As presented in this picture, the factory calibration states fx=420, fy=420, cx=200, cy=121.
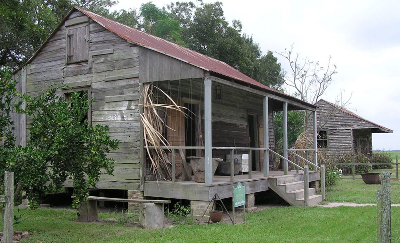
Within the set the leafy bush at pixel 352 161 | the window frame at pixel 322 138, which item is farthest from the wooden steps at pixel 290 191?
the window frame at pixel 322 138

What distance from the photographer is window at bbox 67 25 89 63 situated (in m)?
12.7

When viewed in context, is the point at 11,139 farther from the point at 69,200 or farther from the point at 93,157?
the point at 69,200

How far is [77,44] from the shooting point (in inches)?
509

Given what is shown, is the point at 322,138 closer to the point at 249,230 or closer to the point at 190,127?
the point at 190,127

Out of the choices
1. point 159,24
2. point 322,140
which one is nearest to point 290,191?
point 322,140

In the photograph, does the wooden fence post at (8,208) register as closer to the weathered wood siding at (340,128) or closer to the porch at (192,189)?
the porch at (192,189)

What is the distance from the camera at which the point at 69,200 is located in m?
14.2

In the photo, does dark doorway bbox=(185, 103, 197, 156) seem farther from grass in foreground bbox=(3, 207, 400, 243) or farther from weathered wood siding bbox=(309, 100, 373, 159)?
weathered wood siding bbox=(309, 100, 373, 159)

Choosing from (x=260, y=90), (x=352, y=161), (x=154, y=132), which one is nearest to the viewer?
(x=154, y=132)

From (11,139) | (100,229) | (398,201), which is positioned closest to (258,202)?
(398,201)

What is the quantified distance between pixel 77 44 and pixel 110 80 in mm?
1911

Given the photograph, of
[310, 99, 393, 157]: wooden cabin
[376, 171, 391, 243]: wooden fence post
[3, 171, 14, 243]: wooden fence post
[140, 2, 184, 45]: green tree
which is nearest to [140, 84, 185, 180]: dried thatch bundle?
[3, 171, 14, 243]: wooden fence post

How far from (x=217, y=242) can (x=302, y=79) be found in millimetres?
23972

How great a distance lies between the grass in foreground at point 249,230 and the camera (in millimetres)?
8070
